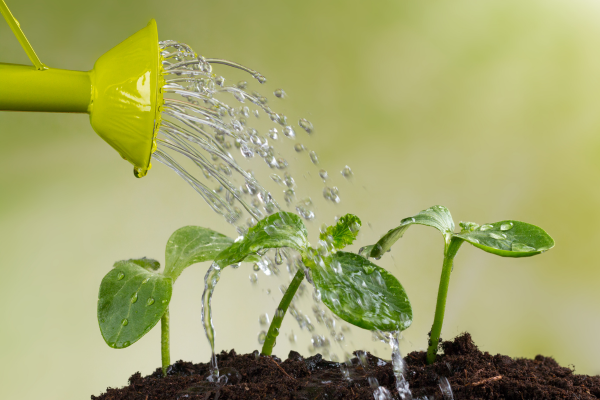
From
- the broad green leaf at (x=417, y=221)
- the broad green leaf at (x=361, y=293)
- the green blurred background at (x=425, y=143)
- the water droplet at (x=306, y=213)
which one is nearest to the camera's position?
the broad green leaf at (x=361, y=293)

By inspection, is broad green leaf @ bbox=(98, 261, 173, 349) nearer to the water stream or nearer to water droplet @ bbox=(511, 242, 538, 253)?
the water stream

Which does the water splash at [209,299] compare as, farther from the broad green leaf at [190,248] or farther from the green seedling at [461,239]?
the green seedling at [461,239]

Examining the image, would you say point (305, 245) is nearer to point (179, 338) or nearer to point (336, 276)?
point (336, 276)

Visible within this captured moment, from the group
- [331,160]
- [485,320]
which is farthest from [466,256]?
[331,160]

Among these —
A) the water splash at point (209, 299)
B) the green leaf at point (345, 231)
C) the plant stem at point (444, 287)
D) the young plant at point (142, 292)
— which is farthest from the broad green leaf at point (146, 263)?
the plant stem at point (444, 287)

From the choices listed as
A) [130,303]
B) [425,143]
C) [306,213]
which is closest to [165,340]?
[130,303]

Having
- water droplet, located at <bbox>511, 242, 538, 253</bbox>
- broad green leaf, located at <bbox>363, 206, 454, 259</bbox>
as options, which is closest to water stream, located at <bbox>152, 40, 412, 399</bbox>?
broad green leaf, located at <bbox>363, 206, 454, 259</bbox>
